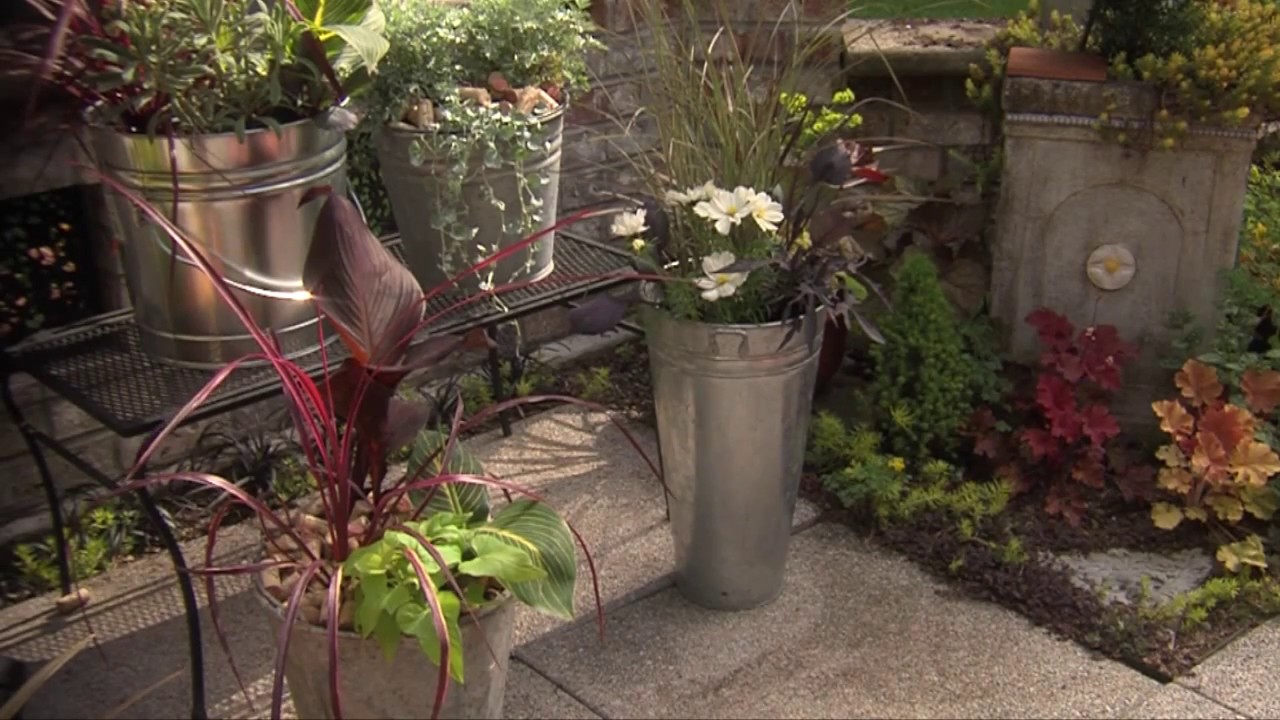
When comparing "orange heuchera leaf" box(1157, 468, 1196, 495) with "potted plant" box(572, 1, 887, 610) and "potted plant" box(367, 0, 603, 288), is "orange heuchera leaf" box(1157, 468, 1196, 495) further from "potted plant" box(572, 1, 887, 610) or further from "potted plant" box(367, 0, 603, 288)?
"potted plant" box(367, 0, 603, 288)

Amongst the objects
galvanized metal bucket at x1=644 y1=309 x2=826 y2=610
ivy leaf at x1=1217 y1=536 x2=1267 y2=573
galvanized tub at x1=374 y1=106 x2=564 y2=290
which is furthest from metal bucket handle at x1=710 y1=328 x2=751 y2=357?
ivy leaf at x1=1217 y1=536 x2=1267 y2=573

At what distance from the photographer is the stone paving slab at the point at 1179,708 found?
8.59 feet

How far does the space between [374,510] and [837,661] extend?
1037 mm

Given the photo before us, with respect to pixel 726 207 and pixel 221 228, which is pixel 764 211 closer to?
pixel 726 207

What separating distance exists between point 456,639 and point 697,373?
2.72 feet

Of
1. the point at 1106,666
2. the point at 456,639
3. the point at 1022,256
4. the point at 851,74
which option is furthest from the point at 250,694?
the point at 851,74

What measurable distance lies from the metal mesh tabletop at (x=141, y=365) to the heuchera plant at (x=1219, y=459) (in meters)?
1.32

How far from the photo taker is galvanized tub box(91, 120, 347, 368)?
2291 millimetres

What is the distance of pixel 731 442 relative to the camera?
2773 mm

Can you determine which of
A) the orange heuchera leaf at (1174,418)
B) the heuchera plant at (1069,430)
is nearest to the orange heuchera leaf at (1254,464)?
the orange heuchera leaf at (1174,418)

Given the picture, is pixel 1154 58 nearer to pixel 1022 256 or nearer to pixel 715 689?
pixel 1022 256

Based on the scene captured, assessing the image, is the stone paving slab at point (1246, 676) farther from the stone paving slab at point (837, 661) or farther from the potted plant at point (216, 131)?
the potted plant at point (216, 131)

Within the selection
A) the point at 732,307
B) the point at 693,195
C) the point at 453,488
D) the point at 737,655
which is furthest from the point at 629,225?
the point at 737,655

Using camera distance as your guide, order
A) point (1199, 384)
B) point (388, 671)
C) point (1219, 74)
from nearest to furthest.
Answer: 1. point (388, 671)
2. point (1219, 74)
3. point (1199, 384)
